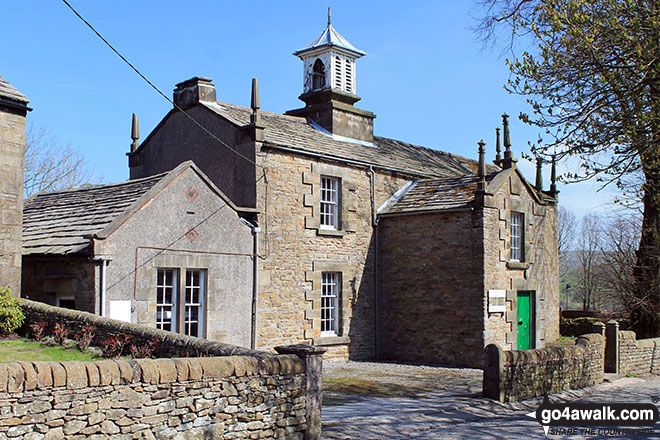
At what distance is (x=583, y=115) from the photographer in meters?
12.9

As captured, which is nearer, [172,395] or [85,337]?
[172,395]

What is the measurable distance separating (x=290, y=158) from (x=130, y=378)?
452 inches

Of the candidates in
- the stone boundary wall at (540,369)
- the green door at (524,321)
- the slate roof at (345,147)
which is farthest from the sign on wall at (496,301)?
the slate roof at (345,147)

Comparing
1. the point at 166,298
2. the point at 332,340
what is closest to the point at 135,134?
the point at 166,298

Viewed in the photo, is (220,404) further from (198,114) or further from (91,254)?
(198,114)

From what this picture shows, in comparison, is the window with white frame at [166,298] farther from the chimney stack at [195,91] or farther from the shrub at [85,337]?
the chimney stack at [195,91]

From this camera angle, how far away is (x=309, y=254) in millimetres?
18953

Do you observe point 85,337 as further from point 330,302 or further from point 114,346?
point 330,302

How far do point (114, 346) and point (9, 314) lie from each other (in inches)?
122

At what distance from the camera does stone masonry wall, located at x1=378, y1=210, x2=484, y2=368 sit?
1873 cm

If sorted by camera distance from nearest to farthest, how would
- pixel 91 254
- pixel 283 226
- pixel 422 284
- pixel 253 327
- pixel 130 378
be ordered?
pixel 130 378 → pixel 91 254 → pixel 253 327 → pixel 283 226 → pixel 422 284

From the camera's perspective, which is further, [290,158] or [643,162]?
[290,158]

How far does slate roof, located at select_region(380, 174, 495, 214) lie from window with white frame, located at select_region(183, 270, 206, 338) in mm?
7184

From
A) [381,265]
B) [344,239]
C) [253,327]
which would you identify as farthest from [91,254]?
[381,265]
